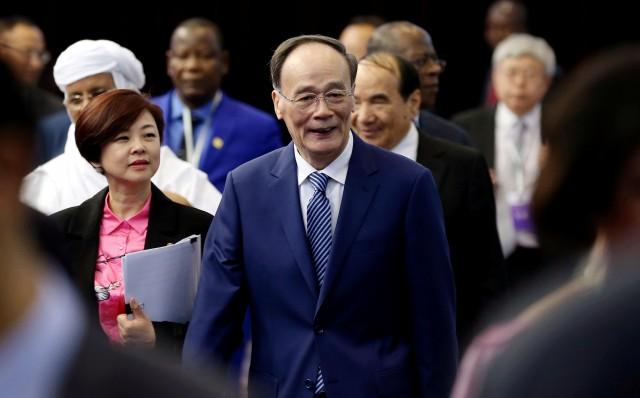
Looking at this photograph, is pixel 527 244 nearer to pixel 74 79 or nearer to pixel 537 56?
pixel 537 56

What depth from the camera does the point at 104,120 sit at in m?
4.99

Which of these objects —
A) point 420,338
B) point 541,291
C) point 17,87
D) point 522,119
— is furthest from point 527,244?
point 17,87

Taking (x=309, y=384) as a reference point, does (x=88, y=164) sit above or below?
above

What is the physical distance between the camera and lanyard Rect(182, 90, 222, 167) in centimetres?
721

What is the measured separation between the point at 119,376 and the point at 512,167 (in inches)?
246

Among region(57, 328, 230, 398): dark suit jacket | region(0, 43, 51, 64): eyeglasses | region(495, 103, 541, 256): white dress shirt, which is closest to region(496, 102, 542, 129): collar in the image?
region(495, 103, 541, 256): white dress shirt

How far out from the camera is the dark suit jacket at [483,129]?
777 cm

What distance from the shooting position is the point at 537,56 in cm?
834

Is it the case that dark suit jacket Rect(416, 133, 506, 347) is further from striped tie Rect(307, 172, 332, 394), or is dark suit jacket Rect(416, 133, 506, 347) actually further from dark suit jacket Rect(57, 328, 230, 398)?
dark suit jacket Rect(57, 328, 230, 398)

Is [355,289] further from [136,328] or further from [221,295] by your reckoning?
[136,328]

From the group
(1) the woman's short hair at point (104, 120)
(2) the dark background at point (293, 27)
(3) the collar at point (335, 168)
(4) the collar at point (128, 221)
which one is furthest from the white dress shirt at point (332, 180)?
(2) the dark background at point (293, 27)

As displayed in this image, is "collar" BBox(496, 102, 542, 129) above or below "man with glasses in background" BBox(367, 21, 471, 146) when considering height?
below

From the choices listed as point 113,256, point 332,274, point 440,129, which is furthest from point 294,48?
point 440,129

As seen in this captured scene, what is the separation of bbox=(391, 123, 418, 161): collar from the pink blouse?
115 centimetres
